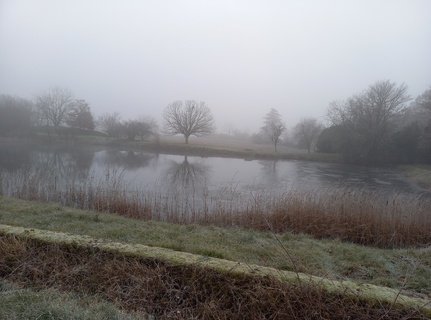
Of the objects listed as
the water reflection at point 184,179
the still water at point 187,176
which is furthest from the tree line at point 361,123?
the water reflection at point 184,179

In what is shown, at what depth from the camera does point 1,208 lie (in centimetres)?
664

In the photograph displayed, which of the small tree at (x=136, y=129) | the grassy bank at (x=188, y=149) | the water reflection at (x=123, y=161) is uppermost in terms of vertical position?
the small tree at (x=136, y=129)

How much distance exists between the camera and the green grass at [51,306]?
2.40 m

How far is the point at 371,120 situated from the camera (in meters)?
38.0

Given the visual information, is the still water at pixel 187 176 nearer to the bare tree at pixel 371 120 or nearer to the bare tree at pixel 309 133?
the bare tree at pixel 371 120

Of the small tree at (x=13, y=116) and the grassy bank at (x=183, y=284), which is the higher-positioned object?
the small tree at (x=13, y=116)

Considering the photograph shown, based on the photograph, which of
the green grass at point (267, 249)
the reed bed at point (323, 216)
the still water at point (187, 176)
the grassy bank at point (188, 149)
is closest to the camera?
the green grass at point (267, 249)

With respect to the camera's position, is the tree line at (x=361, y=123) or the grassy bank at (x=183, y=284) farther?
the tree line at (x=361, y=123)

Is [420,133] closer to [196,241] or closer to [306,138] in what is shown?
[306,138]

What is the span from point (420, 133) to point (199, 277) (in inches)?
1638

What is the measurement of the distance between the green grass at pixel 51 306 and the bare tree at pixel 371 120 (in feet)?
135

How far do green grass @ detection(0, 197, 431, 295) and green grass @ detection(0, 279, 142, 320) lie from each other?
1524mm

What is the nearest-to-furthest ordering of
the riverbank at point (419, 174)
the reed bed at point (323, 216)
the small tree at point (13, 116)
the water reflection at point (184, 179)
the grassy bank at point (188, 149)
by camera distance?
1. the reed bed at point (323, 216)
2. the water reflection at point (184, 179)
3. the riverbank at point (419, 174)
4. the small tree at point (13, 116)
5. the grassy bank at point (188, 149)

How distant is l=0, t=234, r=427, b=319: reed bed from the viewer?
9.45 ft
